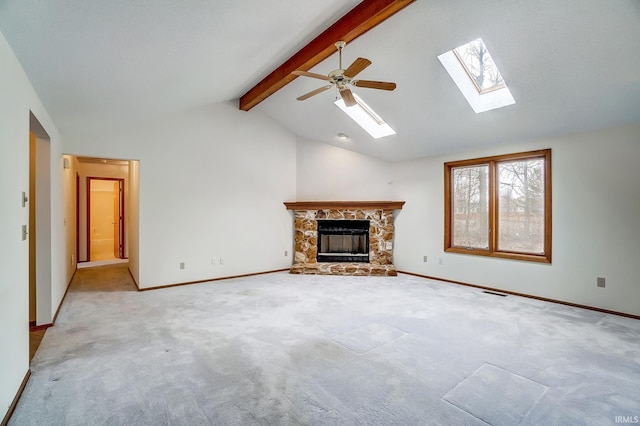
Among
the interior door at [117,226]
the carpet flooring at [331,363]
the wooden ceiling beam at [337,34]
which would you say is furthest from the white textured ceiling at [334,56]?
the interior door at [117,226]

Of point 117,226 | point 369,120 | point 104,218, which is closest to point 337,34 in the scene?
point 369,120

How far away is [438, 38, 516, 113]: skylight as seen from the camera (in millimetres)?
3711

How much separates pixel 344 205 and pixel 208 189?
2.55 meters

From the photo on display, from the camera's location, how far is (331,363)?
253 centimetres

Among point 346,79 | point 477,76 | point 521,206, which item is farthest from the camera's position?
point 521,206

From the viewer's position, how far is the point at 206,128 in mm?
5422

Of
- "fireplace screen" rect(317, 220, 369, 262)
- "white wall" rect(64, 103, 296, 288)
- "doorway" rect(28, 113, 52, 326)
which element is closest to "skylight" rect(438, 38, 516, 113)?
"fireplace screen" rect(317, 220, 369, 262)

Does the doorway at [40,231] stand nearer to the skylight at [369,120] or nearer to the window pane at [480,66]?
the skylight at [369,120]

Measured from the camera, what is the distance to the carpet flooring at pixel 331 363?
193 cm

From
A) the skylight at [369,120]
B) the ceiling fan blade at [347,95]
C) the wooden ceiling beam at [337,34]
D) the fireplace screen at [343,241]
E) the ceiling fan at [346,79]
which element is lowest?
the fireplace screen at [343,241]

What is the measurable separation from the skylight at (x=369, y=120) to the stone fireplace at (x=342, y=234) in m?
1.35

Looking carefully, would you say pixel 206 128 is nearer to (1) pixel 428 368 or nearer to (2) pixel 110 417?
(2) pixel 110 417

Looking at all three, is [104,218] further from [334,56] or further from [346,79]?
[346,79]

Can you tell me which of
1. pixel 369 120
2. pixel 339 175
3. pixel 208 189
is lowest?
pixel 208 189
